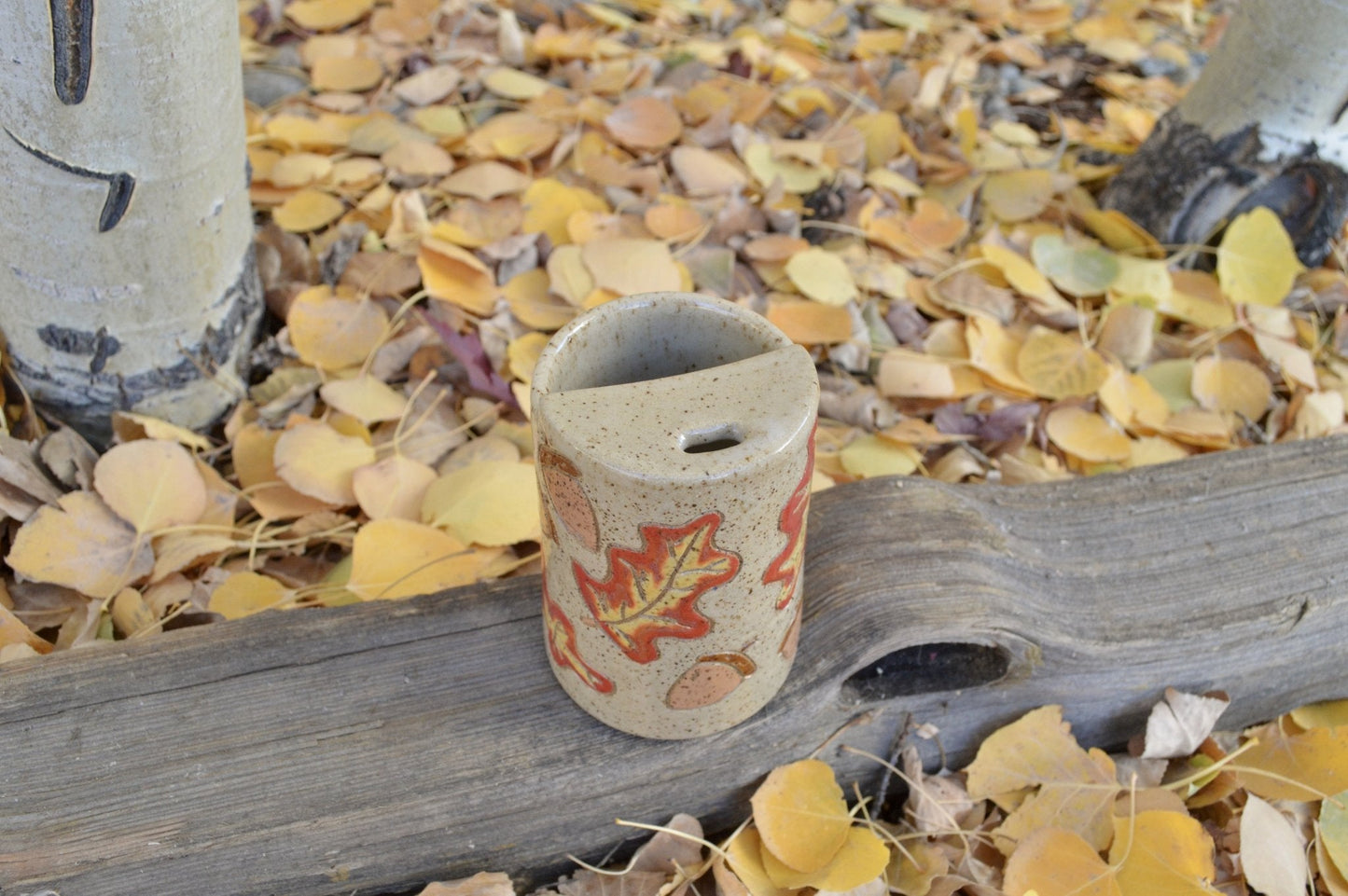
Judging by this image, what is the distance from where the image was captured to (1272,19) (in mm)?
1365

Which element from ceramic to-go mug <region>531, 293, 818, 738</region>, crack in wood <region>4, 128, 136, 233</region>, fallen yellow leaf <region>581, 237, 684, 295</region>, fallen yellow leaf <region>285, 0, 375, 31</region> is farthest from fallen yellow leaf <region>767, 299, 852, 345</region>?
fallen yellow leaf <region>285, 0, 375, 31</region>

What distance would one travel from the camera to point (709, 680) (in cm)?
82

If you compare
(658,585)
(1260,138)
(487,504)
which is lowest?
(487,504)

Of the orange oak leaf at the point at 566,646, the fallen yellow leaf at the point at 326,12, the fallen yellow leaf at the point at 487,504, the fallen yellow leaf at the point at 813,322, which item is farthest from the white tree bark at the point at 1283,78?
the fallen yellow leaf at the point at 326,12

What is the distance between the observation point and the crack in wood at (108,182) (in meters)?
0.90

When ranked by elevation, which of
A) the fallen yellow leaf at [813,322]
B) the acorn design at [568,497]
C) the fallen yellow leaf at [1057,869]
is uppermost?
the acorn design at [568,497]

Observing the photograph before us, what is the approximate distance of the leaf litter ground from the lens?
94 centimetres

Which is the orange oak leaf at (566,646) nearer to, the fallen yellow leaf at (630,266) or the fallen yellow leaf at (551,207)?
the fallen yellow leaf at (630,266)

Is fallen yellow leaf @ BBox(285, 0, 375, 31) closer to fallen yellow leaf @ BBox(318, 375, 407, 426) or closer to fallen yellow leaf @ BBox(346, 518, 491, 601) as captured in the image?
fallen yellow leaf @ BBox(318, 375, 407, 426)

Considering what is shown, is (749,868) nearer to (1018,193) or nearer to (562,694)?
(562,694)

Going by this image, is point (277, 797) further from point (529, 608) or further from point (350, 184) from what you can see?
point (350, 184)

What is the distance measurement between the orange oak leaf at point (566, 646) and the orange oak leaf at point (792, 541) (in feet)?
0.50

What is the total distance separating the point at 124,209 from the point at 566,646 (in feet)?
1.87

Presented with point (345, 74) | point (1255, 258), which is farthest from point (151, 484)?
point (1255, 258)
